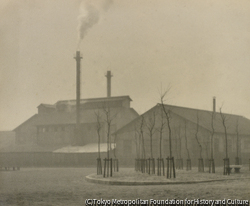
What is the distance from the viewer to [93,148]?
51000mm

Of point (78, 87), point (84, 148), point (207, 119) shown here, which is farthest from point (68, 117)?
point (207, 119)

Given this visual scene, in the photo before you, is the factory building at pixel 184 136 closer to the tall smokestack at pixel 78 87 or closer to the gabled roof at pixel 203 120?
the gabled roof at pixel 203 120

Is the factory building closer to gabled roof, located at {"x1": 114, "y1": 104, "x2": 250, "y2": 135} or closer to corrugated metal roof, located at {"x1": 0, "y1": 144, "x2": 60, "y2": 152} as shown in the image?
gabled roof, located at {"x1": 114, "y1": 104, "x2": 250, "y2": 135}

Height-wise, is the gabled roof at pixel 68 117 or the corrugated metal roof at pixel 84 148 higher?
the gabled roof at pixel 68 117

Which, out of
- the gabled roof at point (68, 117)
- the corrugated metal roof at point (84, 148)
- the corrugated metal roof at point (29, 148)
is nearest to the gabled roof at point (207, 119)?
the gabled roof at point (68, 117)

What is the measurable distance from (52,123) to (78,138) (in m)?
5.67

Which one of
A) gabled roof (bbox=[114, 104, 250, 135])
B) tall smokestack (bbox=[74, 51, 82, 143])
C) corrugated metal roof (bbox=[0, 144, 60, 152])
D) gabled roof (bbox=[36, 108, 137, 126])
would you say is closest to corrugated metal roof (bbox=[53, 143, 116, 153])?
tall smokestack (bbox=[74, 51, 82, 143])

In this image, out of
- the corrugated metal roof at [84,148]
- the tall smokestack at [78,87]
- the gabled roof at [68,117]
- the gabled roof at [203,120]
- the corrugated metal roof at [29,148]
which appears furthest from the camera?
the corrugated metal roof at [29,148]

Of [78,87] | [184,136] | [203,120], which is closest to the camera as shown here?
[184,136]

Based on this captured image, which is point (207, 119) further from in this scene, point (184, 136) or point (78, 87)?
point (78, 87)

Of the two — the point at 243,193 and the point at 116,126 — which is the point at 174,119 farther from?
the point at 243,193

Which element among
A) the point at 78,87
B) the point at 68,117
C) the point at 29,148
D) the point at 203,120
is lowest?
the point at 29,148

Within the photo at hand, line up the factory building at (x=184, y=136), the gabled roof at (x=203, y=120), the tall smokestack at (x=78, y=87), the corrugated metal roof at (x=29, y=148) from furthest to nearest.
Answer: the corrugated metal roof at (x=29, y=148) < the tall smokestack at (x=78, y=87) < the gabled roof at (x=203, y=120) < the factory building at (x=184, y=136)

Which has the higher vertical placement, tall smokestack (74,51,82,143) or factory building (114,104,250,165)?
tall smokestack (74,51,82,143)
